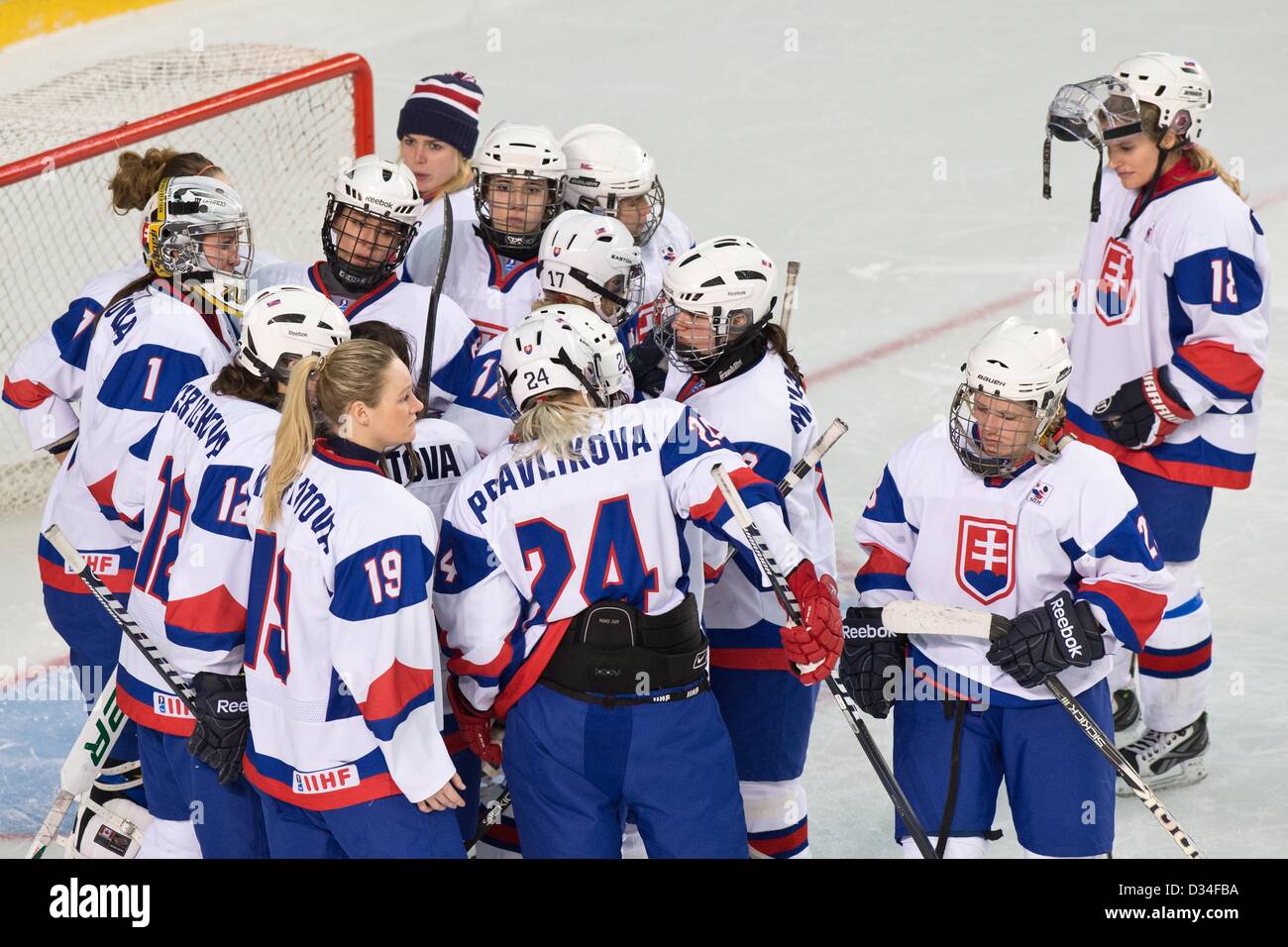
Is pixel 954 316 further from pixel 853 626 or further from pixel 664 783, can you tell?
pixel 664 783

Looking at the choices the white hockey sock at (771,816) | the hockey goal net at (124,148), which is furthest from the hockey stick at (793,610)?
the hockey goal net at (124,148)

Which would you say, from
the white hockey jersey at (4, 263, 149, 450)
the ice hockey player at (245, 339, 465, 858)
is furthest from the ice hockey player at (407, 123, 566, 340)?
the ice hockey player at (245, 339, 465, 858)

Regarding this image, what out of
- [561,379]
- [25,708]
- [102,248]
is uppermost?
[561,379]

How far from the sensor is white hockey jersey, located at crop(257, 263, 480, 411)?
3.57m

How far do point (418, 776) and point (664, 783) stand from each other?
0.43 metres

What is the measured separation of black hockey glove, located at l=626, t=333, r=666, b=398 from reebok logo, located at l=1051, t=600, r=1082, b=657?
1051 millimetres

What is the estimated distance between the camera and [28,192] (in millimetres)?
6719

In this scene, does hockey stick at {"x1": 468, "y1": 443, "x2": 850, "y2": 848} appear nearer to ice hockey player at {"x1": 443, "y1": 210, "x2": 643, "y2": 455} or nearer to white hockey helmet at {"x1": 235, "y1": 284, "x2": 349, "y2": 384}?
ice hockey player at {"x1": 443, "y1": 210, "x2": 643, "y2": 455}

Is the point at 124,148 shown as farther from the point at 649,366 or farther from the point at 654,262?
the point at 649,366

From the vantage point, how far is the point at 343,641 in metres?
2.76

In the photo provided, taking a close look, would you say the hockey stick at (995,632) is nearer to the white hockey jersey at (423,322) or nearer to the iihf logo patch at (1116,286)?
the white hockey jersey at (423,322)

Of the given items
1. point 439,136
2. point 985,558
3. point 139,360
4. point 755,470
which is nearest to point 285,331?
point 139,360

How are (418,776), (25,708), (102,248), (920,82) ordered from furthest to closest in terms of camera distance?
(920,82) < (102,248) < (25,708) < (418,776)
